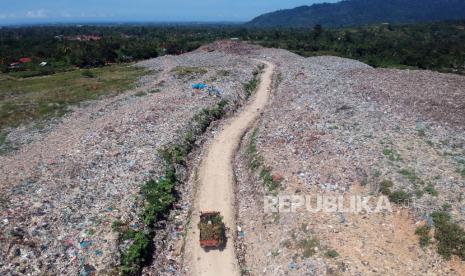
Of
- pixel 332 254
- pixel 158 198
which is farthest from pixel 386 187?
pixel 158 198

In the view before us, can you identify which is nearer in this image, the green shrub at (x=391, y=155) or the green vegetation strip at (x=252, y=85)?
the green shrub at (x=391, y=155)

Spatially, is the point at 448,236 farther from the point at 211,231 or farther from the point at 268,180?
the point at 211,231

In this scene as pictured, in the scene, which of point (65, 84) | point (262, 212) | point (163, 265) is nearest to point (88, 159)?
point (163, 265)

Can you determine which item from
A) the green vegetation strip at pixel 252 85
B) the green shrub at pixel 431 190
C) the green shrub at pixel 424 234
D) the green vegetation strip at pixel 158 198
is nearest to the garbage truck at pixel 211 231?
the green vegetation strip at pixel 158 198

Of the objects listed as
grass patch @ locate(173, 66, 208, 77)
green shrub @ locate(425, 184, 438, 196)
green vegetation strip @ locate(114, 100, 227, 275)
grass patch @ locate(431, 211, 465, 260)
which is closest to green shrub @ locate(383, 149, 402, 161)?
green shrub @ locate(425, 184, 438, 196)

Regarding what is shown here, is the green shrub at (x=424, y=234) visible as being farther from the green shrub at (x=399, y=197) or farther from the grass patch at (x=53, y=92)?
the grass patch at (x=53, y=92)

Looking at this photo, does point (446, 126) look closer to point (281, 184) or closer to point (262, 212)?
point (281, 184)
